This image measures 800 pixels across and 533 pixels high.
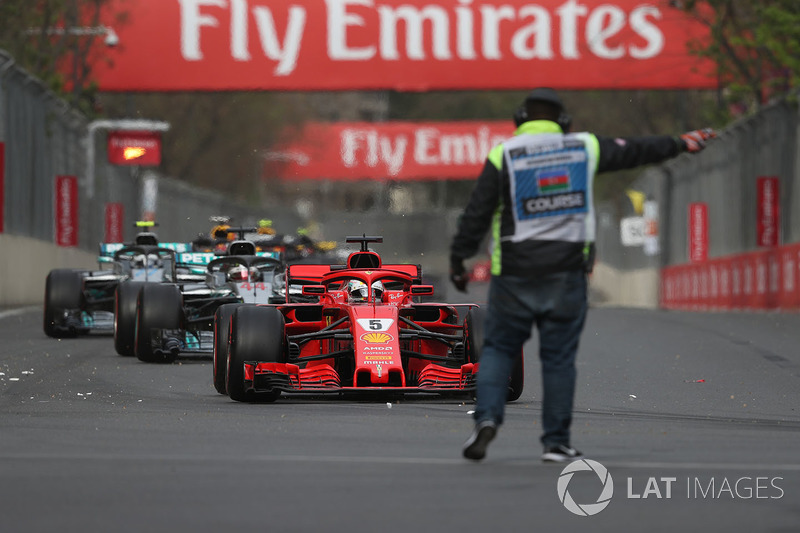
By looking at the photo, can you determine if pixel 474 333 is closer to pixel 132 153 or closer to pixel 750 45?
pixel 750 45

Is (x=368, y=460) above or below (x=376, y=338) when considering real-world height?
below

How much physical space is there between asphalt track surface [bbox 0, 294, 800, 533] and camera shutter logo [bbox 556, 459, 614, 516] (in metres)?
0.04

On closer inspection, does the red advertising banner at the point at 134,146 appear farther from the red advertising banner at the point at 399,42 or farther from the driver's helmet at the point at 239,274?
the driver's helmet at the point at 239,274

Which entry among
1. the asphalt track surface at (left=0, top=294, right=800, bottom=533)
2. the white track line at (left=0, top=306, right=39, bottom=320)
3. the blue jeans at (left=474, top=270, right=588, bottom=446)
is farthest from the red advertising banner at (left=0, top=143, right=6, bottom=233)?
the blue jeans at (left=474, top=270, right=588, bottom=446)

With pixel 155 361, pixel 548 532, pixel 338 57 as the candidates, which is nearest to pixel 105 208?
pixel 338 57

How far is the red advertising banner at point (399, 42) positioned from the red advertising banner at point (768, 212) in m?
6.89

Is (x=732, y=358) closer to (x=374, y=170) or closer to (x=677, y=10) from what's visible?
(x=677, y=10)

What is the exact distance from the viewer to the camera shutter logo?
7.21 meters

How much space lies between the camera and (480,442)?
8.63 metres

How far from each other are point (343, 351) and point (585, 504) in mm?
6010

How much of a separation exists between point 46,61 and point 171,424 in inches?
1420

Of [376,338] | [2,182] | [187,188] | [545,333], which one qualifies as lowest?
[376,338]

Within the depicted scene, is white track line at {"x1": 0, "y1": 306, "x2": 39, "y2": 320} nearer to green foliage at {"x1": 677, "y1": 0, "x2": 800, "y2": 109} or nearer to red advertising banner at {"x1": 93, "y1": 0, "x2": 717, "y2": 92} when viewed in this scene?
red advertising banner at {"x1": 93, "y1": 0, "x2": 717, "y2": 92}

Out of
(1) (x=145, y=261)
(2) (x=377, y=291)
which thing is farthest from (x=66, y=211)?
(2) (x=377, y=291)
